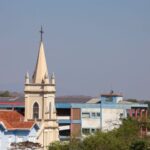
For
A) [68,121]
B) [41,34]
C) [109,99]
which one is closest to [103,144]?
[41,34]

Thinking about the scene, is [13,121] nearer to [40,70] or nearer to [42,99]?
[42,99]

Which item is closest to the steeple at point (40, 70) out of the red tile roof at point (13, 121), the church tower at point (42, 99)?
the church tower at point (42, 99)

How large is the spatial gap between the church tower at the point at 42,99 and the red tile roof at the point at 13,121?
1048 mm

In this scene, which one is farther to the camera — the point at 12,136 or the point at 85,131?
the point at 85,131

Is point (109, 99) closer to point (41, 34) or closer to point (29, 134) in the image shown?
point (41, 34)

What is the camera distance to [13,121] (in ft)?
227

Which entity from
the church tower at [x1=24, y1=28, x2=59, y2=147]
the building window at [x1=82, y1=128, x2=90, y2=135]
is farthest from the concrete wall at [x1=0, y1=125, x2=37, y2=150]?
the building window at [x1=82, y1=128, x2=90, y2=135]

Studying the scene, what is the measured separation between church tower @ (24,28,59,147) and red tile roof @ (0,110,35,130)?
1048 mm

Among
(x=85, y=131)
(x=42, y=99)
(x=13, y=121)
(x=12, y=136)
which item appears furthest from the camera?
(x=85, y=131)

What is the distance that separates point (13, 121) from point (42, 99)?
155 inches

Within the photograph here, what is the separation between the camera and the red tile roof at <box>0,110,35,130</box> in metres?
65.2

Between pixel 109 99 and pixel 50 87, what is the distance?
65.6 ft

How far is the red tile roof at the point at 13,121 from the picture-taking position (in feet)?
214

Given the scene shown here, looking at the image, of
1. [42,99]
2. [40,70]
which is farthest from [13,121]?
[40,70]
